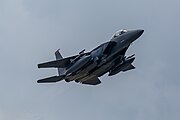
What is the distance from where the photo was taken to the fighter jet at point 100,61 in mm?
107188

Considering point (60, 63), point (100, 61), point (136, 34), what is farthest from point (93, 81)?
point (136, 34)

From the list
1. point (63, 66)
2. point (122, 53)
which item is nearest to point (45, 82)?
point (63, 66)

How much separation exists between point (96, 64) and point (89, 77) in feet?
12.0

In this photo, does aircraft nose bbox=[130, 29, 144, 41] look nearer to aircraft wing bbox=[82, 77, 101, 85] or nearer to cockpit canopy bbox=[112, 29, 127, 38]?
cockpit canopy bbox=[112, 29, 127, 38]

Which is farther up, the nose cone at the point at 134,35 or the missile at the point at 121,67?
the nose cone at the point at 134,35

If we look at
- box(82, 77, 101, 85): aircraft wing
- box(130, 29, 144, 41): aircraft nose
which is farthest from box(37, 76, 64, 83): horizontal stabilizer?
box(130, 29, 144, 41): aircraft nose

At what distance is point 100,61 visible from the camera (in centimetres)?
10731

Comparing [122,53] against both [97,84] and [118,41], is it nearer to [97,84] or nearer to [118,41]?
[118,41]

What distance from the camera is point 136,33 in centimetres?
10662

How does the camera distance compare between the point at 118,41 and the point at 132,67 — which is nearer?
the point at 118,41

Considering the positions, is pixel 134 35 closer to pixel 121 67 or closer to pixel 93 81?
pixel 121 67

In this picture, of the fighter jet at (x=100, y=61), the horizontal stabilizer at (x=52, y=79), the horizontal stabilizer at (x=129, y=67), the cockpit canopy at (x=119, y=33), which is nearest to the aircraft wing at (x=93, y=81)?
the fighter jet at (x=100, y=61)

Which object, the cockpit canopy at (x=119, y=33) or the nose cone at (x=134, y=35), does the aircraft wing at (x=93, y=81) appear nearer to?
the cockpit canopy at (x=119, y=33)

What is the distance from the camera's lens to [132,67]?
4621 inches
